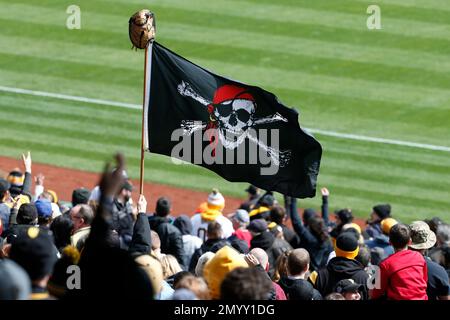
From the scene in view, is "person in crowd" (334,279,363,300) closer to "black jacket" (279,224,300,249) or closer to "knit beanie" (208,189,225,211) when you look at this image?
"black jacket" (279,224,300,249)

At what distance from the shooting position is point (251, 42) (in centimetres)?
1977

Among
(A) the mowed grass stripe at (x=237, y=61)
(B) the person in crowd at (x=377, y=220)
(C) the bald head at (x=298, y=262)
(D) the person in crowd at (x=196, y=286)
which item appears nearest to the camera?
(D) the person in crowd at (x=196, y=286)

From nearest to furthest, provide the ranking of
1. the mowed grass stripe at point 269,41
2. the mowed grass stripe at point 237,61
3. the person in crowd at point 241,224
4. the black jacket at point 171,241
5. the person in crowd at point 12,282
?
the person in crowd at point 12,282 < the black jacket at point 171,241 < the person in crowd at point 241,224 < the mowed grass stripe at point 237,61 < the mowed grass stripe at point 269,41

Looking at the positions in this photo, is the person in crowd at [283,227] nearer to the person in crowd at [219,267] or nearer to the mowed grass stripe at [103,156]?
the person in crowd at [219,267]

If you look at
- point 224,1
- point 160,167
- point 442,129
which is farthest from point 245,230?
point 224,1

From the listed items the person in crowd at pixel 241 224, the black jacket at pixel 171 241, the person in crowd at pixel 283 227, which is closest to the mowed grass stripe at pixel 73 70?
the person in crowd at pixel 241 224

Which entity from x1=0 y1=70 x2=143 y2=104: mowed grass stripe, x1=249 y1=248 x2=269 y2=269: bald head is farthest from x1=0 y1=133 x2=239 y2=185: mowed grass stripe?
x1=249 y1=248 x2=269 y2=269: bald head

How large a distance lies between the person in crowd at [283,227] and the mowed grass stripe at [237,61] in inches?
301

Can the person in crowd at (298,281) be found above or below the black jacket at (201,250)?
below

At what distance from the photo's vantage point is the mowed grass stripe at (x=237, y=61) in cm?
1869

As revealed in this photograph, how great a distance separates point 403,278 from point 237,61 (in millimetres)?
11918

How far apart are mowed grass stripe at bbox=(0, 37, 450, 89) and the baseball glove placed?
1008 cm

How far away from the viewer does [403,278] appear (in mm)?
7645

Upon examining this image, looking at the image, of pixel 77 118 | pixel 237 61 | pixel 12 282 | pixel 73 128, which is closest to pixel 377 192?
pixel 237 61
